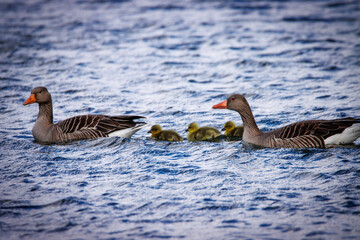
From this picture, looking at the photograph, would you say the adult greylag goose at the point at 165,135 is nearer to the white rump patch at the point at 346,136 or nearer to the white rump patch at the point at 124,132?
the white rump patch at the point at 124,132

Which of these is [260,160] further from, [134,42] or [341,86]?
[134,42]

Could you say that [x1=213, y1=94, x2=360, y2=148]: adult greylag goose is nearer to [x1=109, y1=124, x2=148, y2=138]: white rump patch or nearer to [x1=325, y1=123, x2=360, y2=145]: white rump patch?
[x1=325, y1=123, x2=360, y2=145]: white rump patch

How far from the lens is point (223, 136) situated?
35.6 feet

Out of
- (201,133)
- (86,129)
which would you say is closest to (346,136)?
(201,133)

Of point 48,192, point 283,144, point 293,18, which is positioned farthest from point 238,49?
point 48,192

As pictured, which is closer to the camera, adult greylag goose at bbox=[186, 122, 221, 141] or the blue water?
the blue water

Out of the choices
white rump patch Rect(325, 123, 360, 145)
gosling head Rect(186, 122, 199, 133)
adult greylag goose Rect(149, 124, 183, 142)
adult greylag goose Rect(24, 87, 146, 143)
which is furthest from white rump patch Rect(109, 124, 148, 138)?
white rump patch Rect(325, 123, 360, 145)

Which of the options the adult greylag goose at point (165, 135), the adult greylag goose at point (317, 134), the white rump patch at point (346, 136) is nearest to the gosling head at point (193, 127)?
the adult greylag goose at point (165, 135)

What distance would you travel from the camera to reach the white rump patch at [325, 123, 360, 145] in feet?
30.0

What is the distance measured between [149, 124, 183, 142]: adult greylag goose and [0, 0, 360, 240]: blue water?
181 mm

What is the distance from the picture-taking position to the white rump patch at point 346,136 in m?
9.15

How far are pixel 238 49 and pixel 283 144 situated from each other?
1019cm

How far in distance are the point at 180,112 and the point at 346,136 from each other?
4.57 metres

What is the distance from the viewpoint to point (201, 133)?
10.2m
